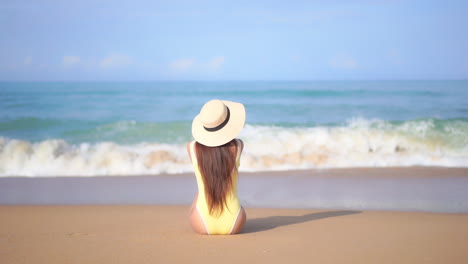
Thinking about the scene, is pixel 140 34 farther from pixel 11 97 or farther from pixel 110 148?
pixel 110 148

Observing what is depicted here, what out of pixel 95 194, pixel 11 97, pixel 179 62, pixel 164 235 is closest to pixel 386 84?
pixel 179 62

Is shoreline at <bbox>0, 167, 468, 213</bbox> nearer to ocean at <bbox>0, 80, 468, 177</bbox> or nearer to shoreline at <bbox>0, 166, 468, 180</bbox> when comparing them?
shoreline at <bbox>0, 166, 468, 180</bbox>

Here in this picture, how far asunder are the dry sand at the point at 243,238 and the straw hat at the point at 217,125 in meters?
0.71

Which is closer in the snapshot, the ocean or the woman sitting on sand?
the woman sitting on sand

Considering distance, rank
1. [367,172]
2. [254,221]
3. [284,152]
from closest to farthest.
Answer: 1. [254,221]
2. [367,172]
3. [284,152]

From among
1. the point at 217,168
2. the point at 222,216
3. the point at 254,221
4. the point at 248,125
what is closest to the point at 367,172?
the point at 254,221

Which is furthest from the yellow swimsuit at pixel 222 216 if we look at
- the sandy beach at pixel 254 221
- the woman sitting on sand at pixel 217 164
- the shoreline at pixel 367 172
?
the shoreline at pixel 367 172

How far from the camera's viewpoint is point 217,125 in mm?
3506

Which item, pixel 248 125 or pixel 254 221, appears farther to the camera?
pixel 248 125

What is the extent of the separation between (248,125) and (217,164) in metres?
8.47

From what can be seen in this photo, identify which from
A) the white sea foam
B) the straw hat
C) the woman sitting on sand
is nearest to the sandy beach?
the woman sitting on sand

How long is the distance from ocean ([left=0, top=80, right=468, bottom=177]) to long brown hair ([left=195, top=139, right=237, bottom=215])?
4.02m

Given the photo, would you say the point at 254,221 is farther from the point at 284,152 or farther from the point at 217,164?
the point at 284,152

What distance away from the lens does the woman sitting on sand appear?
3.50 m
